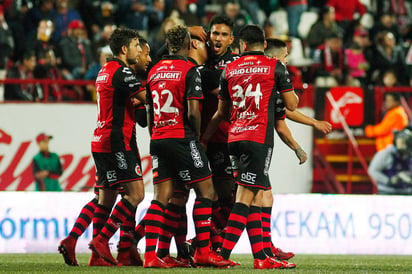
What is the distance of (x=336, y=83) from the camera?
56.0 ft

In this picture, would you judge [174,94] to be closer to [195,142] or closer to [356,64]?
[195,142]

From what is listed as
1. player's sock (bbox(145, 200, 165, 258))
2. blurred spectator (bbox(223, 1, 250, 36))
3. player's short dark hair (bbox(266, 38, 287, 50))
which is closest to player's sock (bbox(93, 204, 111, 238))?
player's sock (bbox(145, 200, 165, 258))

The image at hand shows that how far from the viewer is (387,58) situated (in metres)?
18.1

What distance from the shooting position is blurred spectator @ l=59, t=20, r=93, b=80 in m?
16.2

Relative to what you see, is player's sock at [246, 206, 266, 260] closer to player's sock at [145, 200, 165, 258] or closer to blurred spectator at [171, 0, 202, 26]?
player's sock at [145, 200, 165, 258]

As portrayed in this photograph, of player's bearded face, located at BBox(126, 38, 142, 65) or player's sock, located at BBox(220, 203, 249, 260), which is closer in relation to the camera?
player's sock, located at BBox(220, 203, 249, 260)

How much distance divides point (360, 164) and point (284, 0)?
471cm

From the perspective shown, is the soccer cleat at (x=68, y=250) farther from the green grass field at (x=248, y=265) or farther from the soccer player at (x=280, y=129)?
the soccer player at (x=280, y=129)

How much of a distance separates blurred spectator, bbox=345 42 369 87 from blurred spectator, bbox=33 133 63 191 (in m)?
5.91

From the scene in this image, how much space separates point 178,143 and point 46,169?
635cm

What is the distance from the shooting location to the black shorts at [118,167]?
954 centimetres

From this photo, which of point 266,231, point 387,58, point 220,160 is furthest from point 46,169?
point 387,58

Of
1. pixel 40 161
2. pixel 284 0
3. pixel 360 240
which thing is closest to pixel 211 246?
pixel 360 240

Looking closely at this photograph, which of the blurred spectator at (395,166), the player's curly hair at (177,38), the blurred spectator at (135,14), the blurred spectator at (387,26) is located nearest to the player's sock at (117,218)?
the player's curly hair at (177,38)
